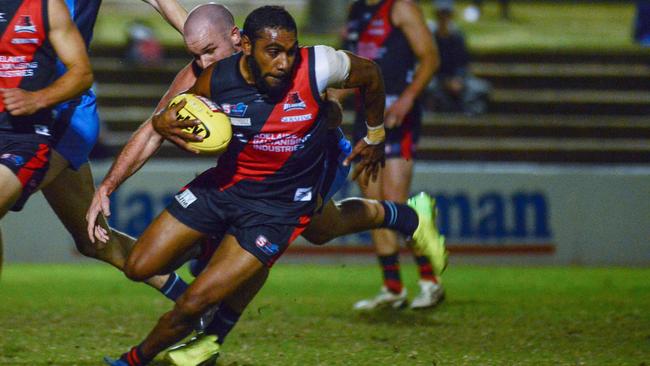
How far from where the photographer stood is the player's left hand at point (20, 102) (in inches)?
246

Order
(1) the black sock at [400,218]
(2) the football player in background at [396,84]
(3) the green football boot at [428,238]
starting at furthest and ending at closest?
1. (2) the football player in background at [396,84]
2. (3) the green football boot at [428,238]
3. (1) the black sock at [400,218]

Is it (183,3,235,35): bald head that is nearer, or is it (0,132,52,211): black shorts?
(0,132,52,211): black shorts

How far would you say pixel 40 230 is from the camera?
498 inches

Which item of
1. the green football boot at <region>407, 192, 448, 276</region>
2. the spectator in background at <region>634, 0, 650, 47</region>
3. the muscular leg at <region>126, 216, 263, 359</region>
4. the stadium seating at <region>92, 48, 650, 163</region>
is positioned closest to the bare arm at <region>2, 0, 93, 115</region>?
the muscular leg at <region>126, 216, 263, 359</region>

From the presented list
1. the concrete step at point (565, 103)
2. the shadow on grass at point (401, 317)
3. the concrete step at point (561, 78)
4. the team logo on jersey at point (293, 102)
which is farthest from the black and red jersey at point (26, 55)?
the concrete step at point (561, 78)

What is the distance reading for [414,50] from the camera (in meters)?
9.20

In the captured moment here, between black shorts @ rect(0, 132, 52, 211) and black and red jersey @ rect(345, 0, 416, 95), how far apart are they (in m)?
3.38

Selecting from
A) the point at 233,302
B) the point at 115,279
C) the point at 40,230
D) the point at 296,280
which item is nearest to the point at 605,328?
the point at 233,302

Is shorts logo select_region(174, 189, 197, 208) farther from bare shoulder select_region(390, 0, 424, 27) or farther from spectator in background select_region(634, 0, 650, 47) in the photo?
spectator in background select_region(634, 0, 650, 47)

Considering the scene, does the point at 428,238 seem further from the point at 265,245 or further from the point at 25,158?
the point at 25,158

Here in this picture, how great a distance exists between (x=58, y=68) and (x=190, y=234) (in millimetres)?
1272

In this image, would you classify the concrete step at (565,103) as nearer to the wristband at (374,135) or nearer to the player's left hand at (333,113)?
the wristband at (374,135)

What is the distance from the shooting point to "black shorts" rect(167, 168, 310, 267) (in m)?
6.30

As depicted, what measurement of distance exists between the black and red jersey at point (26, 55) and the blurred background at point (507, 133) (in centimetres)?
Answer: 600
